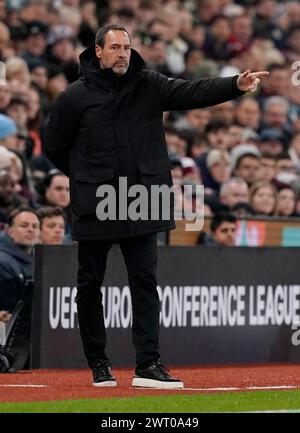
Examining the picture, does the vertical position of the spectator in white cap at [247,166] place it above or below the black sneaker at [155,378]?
above

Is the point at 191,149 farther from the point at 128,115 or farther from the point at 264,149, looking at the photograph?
the point at 128,115

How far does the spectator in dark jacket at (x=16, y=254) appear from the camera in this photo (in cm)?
1110

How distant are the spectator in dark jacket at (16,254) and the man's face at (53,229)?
48 cm

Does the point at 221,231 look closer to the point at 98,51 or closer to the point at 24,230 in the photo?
the point at 24,230

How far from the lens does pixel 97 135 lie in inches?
351

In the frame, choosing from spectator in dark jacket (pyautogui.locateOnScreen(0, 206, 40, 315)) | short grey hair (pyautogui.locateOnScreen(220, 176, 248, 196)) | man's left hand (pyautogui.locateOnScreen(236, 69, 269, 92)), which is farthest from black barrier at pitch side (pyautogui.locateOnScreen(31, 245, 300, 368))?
man's left hand (pyautogui.locateOnScreen(236, 69, 269, 92))

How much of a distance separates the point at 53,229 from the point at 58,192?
116cm

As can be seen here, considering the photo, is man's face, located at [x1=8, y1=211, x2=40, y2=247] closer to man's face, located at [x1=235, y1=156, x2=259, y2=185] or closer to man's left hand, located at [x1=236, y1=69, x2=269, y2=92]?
man's left hand, located at [x1=236, y1=69, x2=269, y2=92]

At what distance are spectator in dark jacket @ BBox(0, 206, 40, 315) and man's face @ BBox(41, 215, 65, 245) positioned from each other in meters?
0.48

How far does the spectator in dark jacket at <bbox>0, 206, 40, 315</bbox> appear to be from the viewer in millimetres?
11102

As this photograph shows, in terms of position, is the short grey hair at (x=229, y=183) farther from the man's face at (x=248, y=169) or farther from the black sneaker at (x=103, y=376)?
the black sneaker at (x=103, y=376)

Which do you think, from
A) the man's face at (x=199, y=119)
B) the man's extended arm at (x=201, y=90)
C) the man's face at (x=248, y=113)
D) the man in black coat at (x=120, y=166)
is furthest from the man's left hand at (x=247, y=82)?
the man's face at (x=248, y=113)

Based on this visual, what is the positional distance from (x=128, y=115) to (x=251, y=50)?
13.2 meters

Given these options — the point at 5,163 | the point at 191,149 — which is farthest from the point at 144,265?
the point at 191,149
